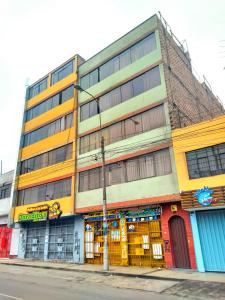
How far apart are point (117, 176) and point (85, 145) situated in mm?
5115

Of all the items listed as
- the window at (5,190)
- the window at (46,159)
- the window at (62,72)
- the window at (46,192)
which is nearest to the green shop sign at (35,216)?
the window at (46,192)

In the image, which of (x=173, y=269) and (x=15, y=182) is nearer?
(x=173, y=269)

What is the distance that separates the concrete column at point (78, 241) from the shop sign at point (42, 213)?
1925 millimetres

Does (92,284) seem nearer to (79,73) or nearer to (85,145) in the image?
(85,145)

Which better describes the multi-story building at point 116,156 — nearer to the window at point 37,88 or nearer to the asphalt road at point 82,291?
the window at point 37,88

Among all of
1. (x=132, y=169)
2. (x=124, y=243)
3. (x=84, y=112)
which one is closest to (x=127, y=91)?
(x=84, y=112)

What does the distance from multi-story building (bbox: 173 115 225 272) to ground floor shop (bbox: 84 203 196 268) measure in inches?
32.4

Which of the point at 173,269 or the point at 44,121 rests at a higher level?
the point at 44,121

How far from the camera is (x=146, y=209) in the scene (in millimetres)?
17000

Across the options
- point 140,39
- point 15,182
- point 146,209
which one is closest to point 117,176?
point 146,209

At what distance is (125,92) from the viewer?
68.6 feet

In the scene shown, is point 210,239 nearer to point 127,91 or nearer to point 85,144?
point 127,91

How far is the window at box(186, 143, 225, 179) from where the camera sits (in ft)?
46.8

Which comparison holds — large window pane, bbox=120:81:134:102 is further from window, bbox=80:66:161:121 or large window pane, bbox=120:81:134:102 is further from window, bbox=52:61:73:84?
window, bbox=52:61:73:84
